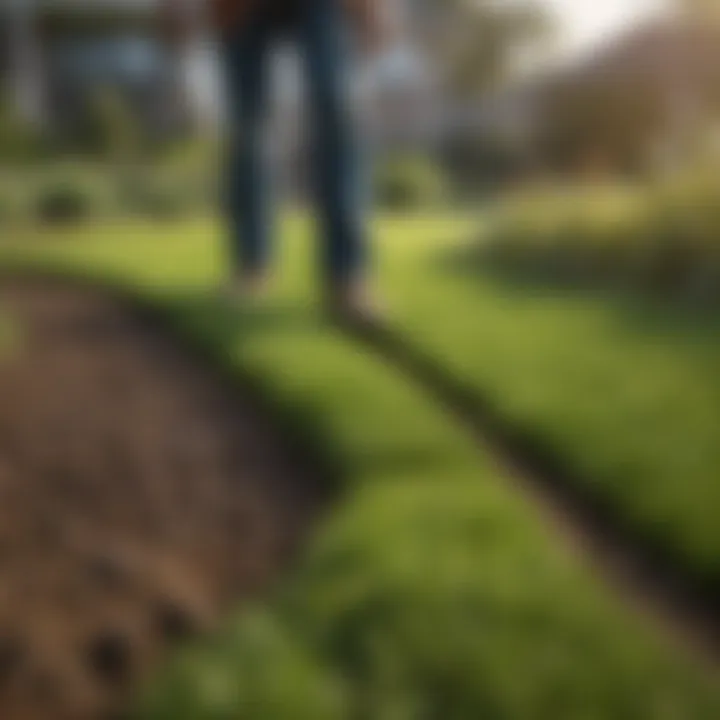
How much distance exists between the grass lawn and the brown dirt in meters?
0.20

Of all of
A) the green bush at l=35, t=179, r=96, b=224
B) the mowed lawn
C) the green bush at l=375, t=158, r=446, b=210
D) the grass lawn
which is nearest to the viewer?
the mowed lawn

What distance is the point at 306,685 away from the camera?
0.69 metres

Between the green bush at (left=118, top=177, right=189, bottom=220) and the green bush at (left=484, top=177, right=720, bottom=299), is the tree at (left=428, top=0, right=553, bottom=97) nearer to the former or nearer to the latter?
the green bush at (left=484, top=177, right=720, bottom=299)

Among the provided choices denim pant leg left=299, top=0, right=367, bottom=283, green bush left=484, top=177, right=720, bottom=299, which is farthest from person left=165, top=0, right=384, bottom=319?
green bush left=484, top=177, right=720, bottom=299

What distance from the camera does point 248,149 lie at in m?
1.01

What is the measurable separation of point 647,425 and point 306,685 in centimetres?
36

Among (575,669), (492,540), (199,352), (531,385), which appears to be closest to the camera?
(575,669)

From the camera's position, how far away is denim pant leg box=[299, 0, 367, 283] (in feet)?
3.21

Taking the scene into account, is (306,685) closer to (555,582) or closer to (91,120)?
(555,582)

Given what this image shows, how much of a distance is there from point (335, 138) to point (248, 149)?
9cm

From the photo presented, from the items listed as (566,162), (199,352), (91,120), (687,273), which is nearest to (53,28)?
(91,120)

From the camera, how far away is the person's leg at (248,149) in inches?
38.6

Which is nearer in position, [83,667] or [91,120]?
[83,667]

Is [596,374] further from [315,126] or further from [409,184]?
[315,126]
